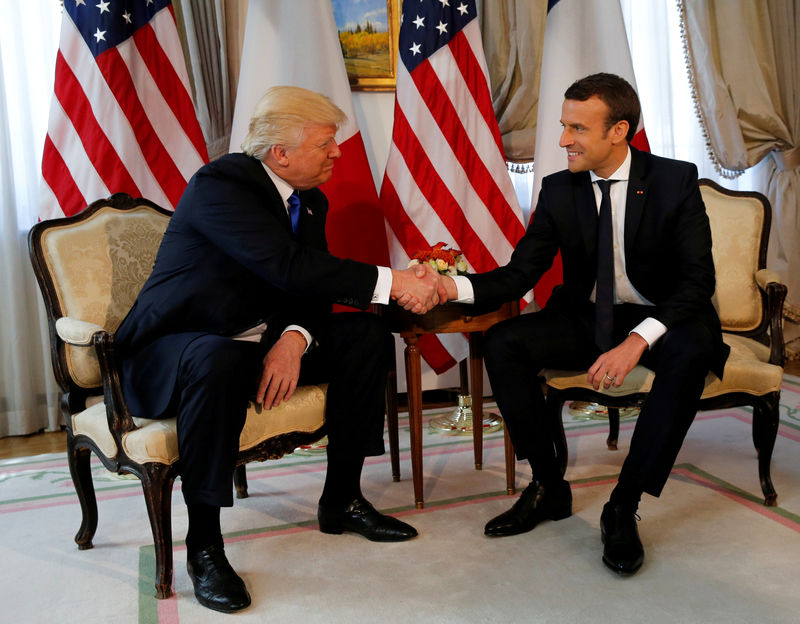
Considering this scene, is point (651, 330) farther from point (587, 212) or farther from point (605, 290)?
point (587, 212)

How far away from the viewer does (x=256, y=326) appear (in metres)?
2.28

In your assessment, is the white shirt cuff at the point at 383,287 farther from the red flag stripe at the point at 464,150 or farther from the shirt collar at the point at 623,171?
the red flag stripe at the point at 464,150

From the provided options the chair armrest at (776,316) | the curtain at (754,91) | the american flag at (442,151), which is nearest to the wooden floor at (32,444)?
the american flag at (442,151)

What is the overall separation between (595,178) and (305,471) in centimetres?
162

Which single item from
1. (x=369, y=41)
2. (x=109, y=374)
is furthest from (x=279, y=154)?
(x=369, y=41)

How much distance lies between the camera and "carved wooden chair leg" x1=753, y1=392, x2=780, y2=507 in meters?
2.46

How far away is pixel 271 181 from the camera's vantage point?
2334mm

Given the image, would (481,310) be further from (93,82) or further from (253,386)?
(93,82)

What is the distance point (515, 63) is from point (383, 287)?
2395 millimetres

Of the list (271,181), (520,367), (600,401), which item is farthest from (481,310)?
(271,181)

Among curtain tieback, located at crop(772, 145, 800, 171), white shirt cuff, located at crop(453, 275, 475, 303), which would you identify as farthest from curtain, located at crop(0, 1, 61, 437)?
curtain tieback, located at crop(772, 145, 800, 171)

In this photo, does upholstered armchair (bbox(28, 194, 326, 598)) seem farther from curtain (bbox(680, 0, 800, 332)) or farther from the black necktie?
curtain (bbox(680, 0, 800, 332))

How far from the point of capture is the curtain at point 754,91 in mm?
4574

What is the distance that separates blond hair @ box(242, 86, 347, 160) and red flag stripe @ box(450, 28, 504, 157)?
1.56m
